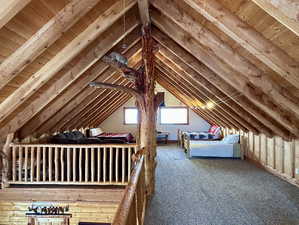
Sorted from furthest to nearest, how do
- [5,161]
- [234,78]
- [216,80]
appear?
[216,80] < [5,161] < [234,78]

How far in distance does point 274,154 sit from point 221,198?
94.3 inches

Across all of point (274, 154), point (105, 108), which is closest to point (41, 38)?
point (274, 154)

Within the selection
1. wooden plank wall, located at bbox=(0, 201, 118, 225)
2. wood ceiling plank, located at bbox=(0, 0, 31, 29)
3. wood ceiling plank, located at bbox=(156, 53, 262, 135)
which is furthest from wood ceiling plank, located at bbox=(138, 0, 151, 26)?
wooden plank wall, located at bbox=(0, 201, 118, 225)

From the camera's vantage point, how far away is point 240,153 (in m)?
6.78

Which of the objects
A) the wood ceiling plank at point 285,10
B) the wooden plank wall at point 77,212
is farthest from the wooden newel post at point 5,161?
the wood ceiling plank at point 285,10

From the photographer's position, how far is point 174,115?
10.5m

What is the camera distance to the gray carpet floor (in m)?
2.93

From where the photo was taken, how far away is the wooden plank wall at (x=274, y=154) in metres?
4.31

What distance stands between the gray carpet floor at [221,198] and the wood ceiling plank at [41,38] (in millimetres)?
2705

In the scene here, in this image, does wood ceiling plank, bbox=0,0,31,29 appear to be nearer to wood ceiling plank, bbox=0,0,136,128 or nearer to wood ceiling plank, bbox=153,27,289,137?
wood ceiling plank, bbox=0,0,136,128

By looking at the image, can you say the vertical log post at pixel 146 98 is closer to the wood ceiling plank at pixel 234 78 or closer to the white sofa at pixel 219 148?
the wood ceiling plank at pixel 234 78

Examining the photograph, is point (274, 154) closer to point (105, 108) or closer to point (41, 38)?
point (41, 38)

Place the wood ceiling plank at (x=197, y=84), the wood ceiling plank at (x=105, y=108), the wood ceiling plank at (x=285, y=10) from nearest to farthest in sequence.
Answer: the wood ceiling plank at (x=285, y=10) < the wood ceiling plank at (x=197, y=84) < the wood ceiling plank at (x=105, y=108)

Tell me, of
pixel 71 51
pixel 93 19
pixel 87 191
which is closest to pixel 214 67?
pixel 93 19
